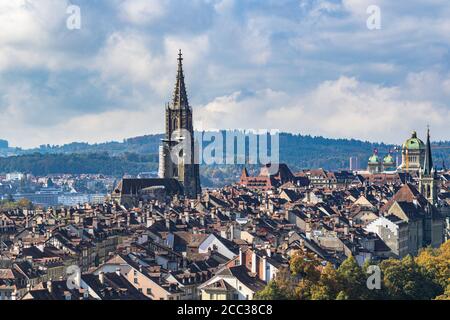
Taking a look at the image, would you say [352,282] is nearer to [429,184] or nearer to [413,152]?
[429,184]

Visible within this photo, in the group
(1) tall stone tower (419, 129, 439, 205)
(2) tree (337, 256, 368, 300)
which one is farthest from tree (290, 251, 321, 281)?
(1) tall stone tower (419, 129, 439, 205)

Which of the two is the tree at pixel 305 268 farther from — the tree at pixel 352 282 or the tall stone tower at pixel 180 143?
the tall stone tower at pixel 180 143

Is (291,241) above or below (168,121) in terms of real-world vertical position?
below

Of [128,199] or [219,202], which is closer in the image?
[219,202]

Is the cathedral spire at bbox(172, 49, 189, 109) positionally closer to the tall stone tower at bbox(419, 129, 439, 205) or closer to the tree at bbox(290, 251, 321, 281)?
the tall stone tower at bbox(419, 129, 439, 205)

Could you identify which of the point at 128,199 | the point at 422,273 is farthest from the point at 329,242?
the point at 128,199

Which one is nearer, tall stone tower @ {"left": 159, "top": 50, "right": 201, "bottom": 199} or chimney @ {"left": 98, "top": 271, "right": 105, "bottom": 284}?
chimney @ {"left": 98, "top": 271, "right": 105, "bottom": 284}
